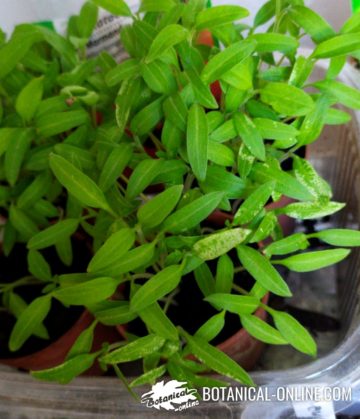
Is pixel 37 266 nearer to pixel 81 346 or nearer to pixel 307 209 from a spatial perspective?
pixel 81 346

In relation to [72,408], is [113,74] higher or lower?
higher

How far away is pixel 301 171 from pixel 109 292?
27cm

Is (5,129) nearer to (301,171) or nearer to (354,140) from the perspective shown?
(301,171)

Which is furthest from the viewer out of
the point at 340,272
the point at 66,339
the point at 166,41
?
the point at 340,272

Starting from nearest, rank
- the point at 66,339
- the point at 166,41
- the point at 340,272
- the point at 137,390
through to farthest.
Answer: the point at 166,41 < the point at 137,390 < the point at 66,339 < the point at 340,272

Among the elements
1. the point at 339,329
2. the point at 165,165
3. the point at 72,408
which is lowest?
the point at 339,329

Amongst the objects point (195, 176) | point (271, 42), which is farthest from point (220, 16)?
point (195, 176)

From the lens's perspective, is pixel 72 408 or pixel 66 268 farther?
pixel 66 268

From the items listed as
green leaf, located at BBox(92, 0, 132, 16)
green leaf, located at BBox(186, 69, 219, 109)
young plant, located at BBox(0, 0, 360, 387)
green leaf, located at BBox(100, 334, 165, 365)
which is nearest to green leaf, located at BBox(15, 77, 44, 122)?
young plant, located at BBox(0, 0, 360, 387)

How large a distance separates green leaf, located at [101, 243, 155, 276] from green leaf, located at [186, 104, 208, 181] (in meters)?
0.09

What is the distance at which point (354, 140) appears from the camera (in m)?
0.78

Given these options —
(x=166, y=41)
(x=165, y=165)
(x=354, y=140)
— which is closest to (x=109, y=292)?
(x=165, y=165)

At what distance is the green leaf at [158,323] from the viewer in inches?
19.2

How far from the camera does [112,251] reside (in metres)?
0.49
